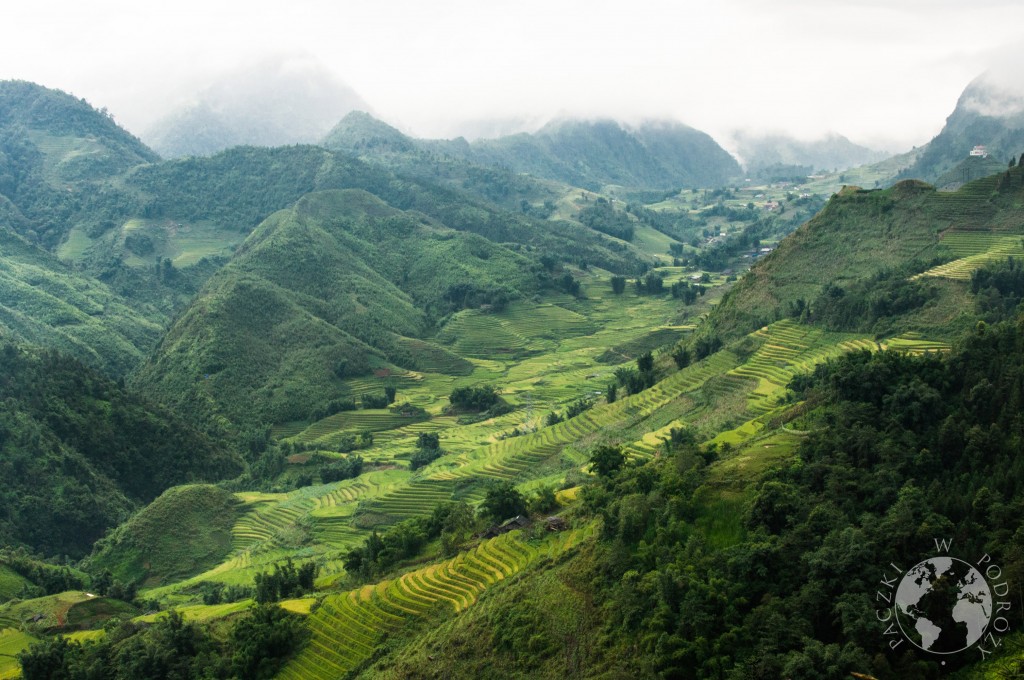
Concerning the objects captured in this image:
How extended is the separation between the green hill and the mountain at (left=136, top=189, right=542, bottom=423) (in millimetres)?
18584

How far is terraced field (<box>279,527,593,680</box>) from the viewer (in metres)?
30.3

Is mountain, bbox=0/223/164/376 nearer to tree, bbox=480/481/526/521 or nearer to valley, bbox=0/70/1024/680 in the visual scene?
valley, bbox=0/70/1024/680

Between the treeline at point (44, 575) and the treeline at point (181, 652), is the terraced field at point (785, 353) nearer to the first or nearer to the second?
the treeline at point (181, 652)

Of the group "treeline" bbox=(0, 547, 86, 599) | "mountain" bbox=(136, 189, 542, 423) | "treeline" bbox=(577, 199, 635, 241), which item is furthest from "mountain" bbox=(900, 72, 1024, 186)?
"treeline" bbox=(0, 547, 86, 599)

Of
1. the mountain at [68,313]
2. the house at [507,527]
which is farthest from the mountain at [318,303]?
the house at [507,527]

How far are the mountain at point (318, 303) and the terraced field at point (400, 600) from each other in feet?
132

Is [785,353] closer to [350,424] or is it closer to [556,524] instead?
[556,524]

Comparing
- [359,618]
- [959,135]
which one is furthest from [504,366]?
[959,135]

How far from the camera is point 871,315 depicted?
4934 centimetres

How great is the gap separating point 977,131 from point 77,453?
497 feet

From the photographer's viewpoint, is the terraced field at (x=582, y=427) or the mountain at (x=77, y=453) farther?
the mountain at (x=77, y=453)

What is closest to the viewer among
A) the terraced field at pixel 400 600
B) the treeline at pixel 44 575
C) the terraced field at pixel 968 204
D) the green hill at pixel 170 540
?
the terraced field at pixel 400 600

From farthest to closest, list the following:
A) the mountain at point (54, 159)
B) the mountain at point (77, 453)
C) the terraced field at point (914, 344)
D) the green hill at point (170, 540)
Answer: the mountain at point (54, 159) → the mountain at point (77, 453) → the green hill at point (170, 540) → the terraced field at point (914, 344)

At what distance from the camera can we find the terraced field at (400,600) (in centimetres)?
3031
